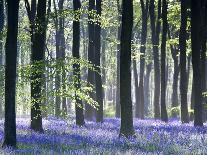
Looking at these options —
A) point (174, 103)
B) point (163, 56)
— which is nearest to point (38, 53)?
point (163, 56)

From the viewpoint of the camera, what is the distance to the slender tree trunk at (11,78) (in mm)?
12422

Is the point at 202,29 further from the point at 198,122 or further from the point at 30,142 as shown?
the point at 30,142

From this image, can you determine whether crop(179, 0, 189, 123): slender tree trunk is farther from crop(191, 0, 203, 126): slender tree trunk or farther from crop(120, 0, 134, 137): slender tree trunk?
crop(120, 0, 134, 137): slender tree trunk

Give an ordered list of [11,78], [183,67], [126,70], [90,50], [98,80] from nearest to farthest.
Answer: [11,78], [126,70], [183,67], [98,80], [90,50]

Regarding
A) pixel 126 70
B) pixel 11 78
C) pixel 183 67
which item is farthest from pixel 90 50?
pixel 11 78

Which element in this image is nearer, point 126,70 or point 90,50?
point 126,70

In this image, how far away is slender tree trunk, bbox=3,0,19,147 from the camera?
40.8 ft

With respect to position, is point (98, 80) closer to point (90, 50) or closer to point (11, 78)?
point (90, 50)

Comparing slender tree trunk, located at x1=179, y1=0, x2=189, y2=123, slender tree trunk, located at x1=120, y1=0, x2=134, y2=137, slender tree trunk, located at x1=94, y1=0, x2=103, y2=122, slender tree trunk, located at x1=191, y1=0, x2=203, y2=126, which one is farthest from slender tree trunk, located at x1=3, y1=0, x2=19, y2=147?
slender tree trunk, located at x1=94, y1=0, x2=103, y2=122

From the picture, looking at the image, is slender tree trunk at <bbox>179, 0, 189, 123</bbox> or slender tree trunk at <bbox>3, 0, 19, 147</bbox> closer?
slender tree trunk at <bbox>3, 0, 19, 147</bbox>

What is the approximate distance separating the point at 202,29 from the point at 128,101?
10.5m

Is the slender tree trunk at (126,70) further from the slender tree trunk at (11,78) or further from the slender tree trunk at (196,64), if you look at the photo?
the slender tree trunk at (196,64)

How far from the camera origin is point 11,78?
492 inches

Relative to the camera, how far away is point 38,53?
19531mm
